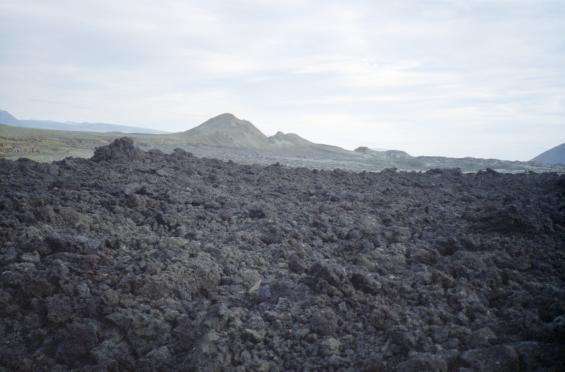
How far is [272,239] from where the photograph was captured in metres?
6.30

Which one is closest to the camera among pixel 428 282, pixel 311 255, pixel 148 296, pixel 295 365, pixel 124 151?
pixel 295 365

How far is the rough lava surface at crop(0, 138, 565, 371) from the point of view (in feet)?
11.0

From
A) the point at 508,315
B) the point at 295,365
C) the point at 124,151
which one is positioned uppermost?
the point at 124,151

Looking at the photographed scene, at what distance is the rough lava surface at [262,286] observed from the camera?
335cm

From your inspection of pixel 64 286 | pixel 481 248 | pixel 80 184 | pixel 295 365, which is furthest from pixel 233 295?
pixel 80 184

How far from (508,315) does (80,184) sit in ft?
23.8

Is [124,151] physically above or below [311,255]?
above

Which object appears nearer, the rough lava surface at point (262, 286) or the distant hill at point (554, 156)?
the rough lava surface at point (262, 286)

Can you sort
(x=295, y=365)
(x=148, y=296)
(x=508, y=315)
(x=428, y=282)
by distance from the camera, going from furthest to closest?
(x=428, y=282)
(x=148, y=296)
(x=508, y=315)
(x=295, y=365)

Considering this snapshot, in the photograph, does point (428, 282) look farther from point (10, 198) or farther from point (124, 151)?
point (124, 151)

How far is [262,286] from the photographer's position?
451 centimetres

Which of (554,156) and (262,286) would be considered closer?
(262,286)

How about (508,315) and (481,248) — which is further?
(481,248)

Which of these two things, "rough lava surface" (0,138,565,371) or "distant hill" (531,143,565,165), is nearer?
"rough lava surface" (0,138,565,371)
